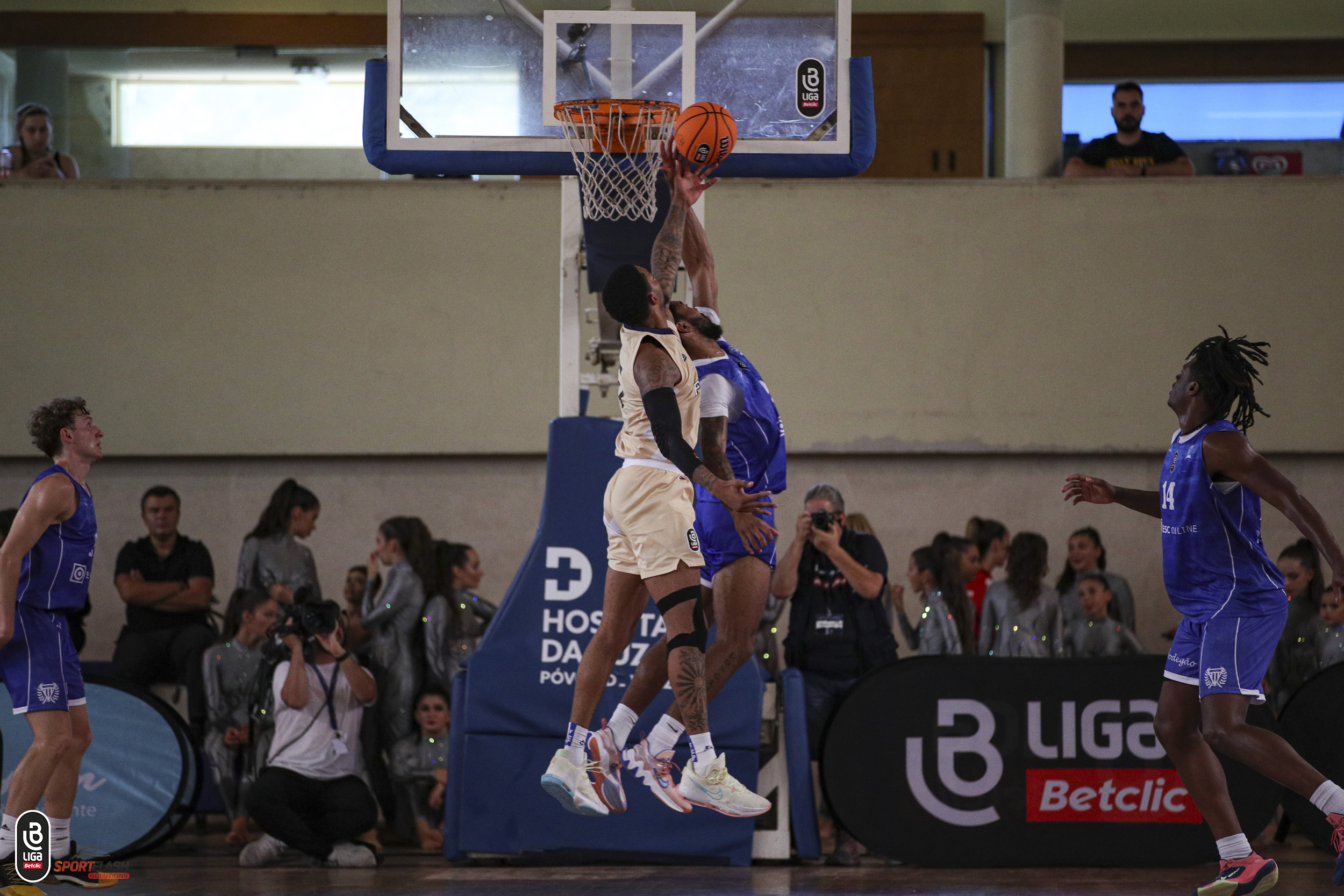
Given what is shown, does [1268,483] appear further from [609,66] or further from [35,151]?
[35,151]

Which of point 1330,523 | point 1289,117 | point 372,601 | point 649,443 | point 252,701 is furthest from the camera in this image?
point 1289,117

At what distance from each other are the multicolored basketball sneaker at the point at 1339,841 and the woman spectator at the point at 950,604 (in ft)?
9.00

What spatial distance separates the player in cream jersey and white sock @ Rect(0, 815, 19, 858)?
2588 mm

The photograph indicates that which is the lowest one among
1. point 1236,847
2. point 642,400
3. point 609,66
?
point 1236,847

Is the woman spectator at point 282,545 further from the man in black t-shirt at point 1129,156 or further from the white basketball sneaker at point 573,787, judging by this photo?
the man in black t-shirt at point 1129,156

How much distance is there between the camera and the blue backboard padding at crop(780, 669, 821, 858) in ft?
24.3

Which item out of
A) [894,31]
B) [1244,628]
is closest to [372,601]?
[1244,628]

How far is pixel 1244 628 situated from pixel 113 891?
5142 mm

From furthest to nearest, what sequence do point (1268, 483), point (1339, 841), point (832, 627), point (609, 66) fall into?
1. point (832, 627)
2. point (609, 66)
3. point (1339, 841)
4. point (1268, 483)

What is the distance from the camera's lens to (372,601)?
8.79 metres

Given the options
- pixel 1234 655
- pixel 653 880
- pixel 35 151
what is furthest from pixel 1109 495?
pixel 35 151

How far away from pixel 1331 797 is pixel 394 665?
203 inches

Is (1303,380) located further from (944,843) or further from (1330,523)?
(944,843)

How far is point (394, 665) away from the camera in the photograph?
26.9 ft
